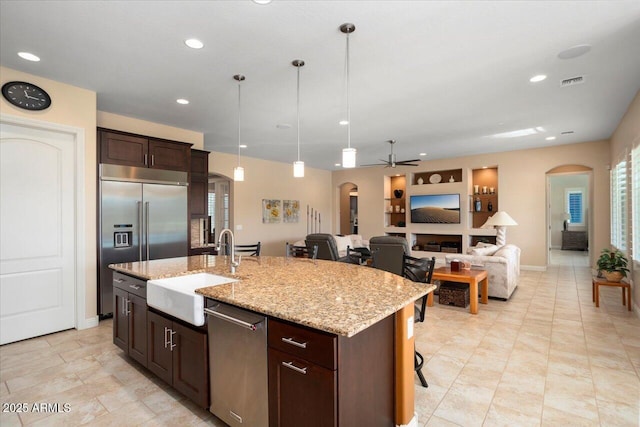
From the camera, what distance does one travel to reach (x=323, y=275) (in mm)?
2482

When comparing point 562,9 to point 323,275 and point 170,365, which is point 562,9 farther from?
point 170,365

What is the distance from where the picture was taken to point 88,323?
3785 millimetres

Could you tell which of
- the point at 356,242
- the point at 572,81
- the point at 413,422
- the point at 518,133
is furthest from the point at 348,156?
the point at 356,242

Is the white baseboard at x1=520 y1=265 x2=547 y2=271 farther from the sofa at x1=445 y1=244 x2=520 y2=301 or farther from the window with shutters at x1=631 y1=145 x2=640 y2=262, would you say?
the window with shutters at x1=631 y1=145 x2=640 y2=262

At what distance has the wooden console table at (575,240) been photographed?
11.0 meters

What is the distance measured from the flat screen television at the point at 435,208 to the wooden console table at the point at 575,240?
5.94 metres

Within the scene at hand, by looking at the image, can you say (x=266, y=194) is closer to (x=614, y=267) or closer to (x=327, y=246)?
(x=327, y=246)

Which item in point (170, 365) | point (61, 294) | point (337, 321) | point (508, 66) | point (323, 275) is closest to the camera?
point (337, 321)

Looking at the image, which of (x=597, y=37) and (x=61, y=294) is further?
(x=61, y=294)

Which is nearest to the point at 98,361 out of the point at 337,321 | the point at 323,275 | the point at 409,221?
the point at 323,275

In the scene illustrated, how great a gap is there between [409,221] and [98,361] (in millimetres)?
7997

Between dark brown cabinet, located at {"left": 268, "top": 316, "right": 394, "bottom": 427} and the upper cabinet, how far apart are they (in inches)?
146

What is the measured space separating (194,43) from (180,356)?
2.54 meters

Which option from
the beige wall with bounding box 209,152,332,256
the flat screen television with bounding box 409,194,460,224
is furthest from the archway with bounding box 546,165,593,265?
the beige wall with bounding box 209,152,332,256
